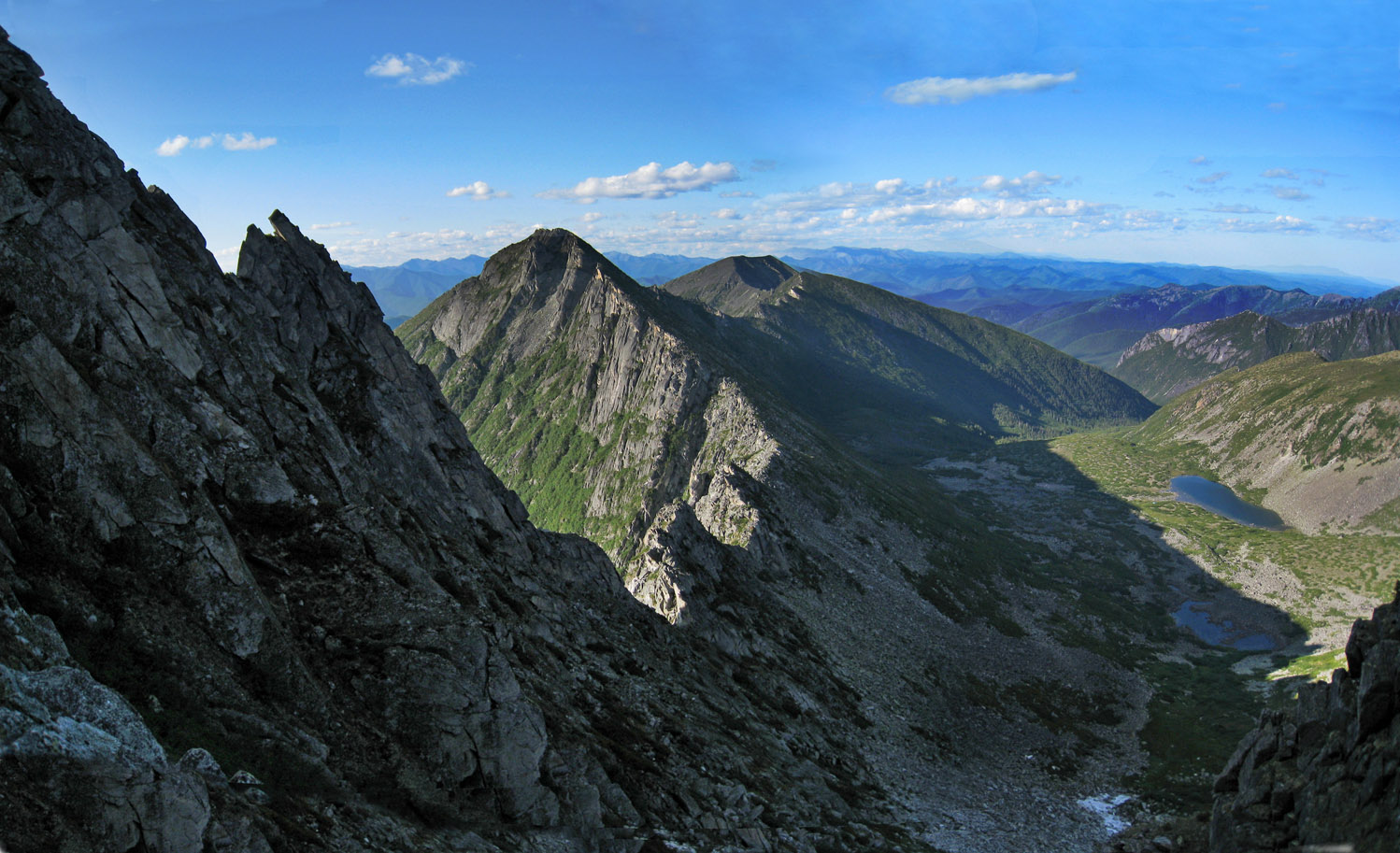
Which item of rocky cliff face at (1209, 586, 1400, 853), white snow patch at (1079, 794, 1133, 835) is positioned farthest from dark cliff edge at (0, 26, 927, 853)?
white snow patch at (1079, 794, 1133, 835)

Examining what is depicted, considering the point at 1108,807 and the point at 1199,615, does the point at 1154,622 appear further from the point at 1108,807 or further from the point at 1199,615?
the point at 1108,807

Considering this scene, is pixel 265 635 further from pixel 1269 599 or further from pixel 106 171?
pixel 1269 599

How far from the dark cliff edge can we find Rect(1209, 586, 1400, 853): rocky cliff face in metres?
19.0

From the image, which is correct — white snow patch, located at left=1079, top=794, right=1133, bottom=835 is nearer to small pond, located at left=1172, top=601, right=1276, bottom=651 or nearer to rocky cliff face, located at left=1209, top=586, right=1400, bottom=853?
rocky cliff face, located at left=1209, top=586, right=1400, bottom=853

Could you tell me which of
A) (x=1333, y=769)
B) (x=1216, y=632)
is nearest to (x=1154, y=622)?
(x=1216, y=632)

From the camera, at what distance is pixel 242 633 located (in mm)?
20922

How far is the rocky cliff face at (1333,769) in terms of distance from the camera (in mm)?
24172

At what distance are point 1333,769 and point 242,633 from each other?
1595 inches

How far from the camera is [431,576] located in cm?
3228

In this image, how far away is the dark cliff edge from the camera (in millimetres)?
15195

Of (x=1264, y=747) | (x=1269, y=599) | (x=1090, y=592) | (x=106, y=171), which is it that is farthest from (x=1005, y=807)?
(x=1269, y=599)

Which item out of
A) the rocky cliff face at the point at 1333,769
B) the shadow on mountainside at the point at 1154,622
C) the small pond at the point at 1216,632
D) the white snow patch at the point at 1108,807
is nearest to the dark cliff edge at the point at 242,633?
the rocky cliff face at the point at 1333,769

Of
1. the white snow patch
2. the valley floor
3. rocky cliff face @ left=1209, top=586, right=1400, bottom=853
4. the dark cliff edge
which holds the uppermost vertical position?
the dark cliff edge

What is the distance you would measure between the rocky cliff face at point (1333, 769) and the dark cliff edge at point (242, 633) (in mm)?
18980
